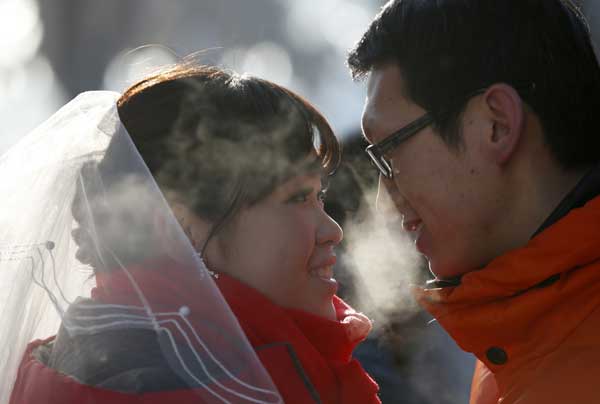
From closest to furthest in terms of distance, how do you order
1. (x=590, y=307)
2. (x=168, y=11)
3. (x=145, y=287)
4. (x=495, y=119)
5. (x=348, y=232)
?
(x=145, y=287)
(x=590, y=307)
(x=495, y=119)
(x=348, y=232)
(x=168, y=11)

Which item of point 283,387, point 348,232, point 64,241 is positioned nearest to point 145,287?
point 64,241

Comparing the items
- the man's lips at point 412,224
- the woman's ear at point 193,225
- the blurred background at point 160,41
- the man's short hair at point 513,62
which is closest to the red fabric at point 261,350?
the woman's ear at point 193,225

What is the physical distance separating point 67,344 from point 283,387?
552mm

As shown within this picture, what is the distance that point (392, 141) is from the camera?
2.04 m

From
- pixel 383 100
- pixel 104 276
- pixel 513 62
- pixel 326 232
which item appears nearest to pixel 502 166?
pixel 513 62

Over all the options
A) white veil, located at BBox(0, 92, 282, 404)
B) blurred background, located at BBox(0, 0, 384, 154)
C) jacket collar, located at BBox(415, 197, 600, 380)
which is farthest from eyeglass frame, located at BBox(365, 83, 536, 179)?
blurred background, located at BBox(0, 0, 384, 154)

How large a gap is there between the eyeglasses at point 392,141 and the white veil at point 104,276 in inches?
27.0

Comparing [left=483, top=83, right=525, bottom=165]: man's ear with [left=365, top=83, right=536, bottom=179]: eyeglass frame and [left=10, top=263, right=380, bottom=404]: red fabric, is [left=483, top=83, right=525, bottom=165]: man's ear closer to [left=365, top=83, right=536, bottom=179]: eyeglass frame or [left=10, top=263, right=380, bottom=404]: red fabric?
[left=365, top=83, right=536, bottom=179]: eyeglass frame

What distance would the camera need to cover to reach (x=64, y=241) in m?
1.75

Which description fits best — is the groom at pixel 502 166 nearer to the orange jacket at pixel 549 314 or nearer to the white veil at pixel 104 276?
the orange jacket at pixel 549 314

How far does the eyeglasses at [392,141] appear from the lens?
6.59 ft

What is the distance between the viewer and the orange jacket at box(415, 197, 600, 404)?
1650mm

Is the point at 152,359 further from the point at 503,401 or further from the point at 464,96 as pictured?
the point at 464,96

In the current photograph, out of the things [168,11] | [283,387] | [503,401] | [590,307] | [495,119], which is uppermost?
[168,11]
